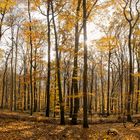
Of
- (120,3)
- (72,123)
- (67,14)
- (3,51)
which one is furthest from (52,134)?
(3,51)

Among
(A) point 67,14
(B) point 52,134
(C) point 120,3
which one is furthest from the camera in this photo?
(C) point 120,3

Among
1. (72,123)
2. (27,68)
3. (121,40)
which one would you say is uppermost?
(121,40)

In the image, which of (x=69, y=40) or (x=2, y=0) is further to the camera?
(x=69, y=40)

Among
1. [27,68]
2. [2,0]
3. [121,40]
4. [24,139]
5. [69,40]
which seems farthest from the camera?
[27,68]

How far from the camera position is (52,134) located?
1524 cm

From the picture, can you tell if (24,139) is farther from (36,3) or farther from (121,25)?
(121,25)

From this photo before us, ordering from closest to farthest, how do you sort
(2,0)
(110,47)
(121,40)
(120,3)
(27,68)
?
(2,0)
(120,3)
(110,47)
(121,40)
(27,68)

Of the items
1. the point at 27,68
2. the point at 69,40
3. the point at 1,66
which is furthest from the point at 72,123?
the point at 1,66

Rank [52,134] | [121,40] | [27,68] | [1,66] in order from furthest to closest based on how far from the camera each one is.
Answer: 1. [1,66]
2. [27,68]
3. [121,40]
4. [52,134]

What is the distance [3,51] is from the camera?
4203 centimetres

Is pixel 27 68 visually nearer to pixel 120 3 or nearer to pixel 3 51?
pixel 3 51

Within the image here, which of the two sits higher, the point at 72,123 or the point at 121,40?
the point at 121,40

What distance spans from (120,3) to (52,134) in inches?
648

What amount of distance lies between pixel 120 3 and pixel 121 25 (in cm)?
1025
